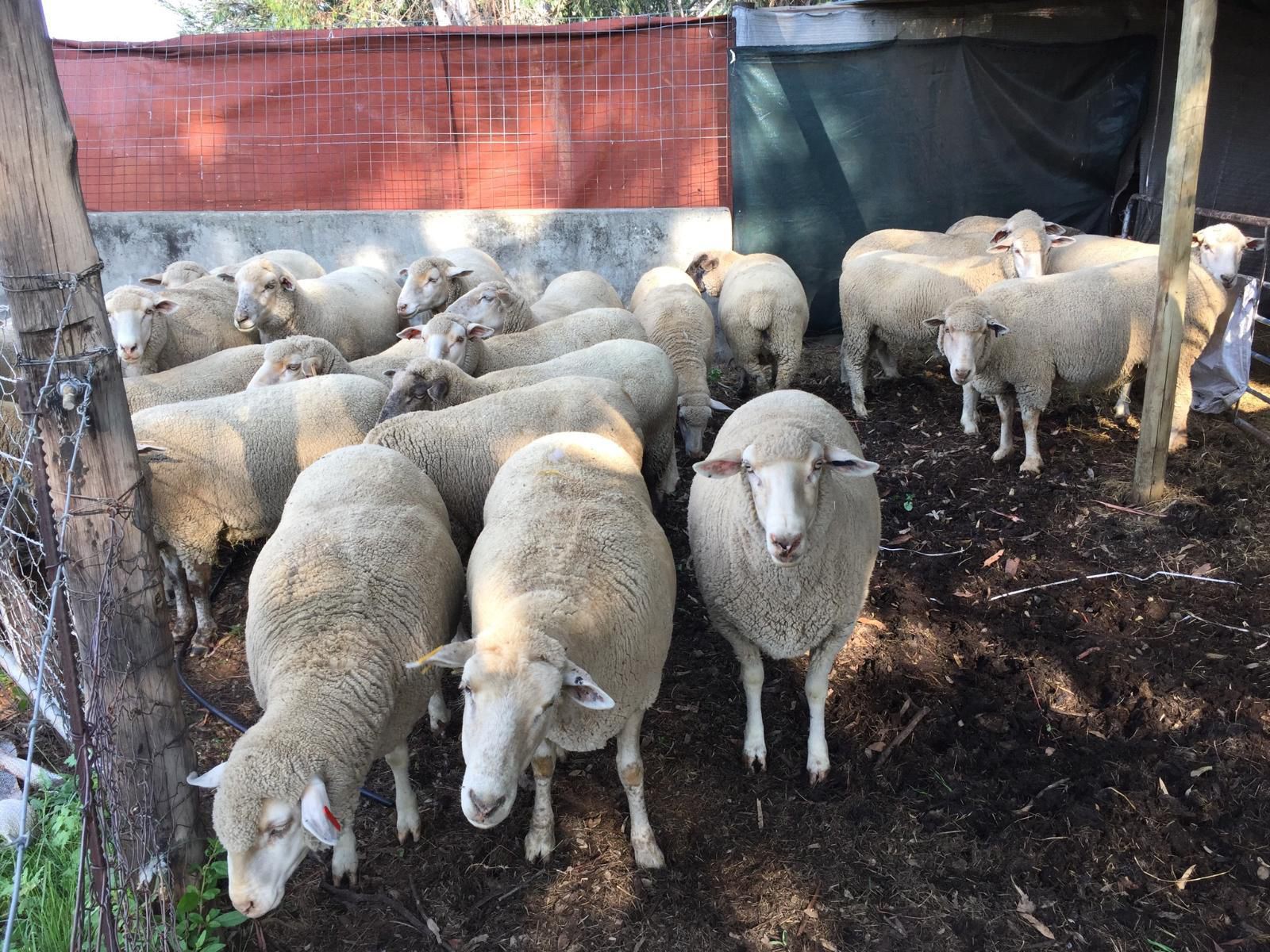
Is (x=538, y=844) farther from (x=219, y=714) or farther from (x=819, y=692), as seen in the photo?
(x=219, y=714)

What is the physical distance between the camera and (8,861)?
2924mm

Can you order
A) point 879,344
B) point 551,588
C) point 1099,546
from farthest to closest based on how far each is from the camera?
point 879,344 → point 1099,546 → point 551,588

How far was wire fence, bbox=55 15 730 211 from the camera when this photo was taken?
8.85 m

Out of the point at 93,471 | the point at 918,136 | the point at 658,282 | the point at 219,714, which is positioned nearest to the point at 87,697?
the point at 93,471

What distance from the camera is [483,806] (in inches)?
93.1

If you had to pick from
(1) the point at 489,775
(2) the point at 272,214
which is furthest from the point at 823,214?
(1) the point at 489,775

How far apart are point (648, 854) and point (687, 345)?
4.19 meters

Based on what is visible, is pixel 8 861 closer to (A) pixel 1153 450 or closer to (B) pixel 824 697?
(B) pixel 824 697

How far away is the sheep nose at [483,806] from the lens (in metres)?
2.37

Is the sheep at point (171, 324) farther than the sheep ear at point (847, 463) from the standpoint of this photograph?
Yes

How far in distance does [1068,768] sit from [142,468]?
10.9 ft

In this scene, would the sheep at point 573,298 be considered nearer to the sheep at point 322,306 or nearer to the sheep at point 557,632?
the sheep at point 322,306

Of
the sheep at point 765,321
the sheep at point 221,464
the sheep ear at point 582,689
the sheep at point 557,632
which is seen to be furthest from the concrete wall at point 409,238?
the sheep ear at point 582,689

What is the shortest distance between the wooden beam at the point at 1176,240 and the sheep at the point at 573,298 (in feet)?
12.4
